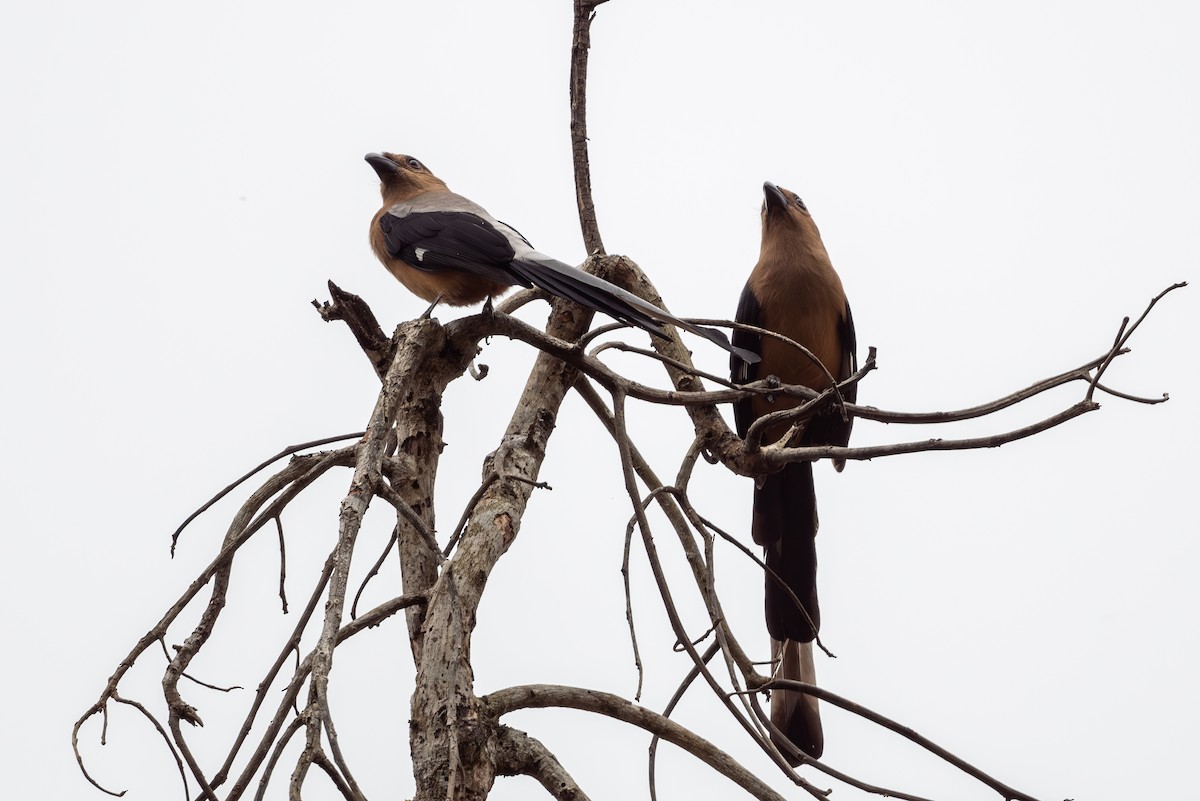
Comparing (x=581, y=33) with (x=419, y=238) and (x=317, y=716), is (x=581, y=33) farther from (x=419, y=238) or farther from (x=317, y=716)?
(x=317, y=716)

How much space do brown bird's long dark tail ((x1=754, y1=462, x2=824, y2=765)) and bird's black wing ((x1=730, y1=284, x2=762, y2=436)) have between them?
0.27 meters

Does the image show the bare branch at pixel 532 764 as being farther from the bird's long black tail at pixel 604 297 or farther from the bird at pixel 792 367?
the bird at pixel 792 367

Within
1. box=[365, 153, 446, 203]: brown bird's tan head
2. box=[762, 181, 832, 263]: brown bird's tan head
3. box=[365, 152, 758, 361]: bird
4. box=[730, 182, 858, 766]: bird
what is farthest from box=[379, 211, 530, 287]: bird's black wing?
box=[762, 181, 832, 263]: brown bird's tan head

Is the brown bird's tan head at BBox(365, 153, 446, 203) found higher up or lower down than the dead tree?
higher up

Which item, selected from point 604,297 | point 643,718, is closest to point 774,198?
point 604,297

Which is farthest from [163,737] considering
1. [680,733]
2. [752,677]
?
[752,677]

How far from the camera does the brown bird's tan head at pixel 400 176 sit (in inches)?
150

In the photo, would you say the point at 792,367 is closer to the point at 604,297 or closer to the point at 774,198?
the point at 774,198

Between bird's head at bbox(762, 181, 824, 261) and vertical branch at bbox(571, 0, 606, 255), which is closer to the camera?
vertical branch at bbox(571, 0, 606, 255)

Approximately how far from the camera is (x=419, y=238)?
3.10 metres

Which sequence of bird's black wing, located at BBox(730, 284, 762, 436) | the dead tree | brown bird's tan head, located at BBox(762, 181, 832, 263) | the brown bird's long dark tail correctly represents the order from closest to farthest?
the dead tree, the brown bird's long dark tail, bird's black wing, located at BBox(730, 284, 762, 436), brown bird's tan head, located at BBox(762, 181, 832, 263)

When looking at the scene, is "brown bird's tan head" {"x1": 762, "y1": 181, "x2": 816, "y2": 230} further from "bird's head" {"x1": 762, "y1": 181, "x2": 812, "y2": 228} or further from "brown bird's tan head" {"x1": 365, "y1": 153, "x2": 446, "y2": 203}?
"brown bird's tan head" {"x1": 365, "y1": 153, "x2": 446, "y2": 203}

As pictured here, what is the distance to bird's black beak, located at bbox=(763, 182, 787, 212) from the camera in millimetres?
3928

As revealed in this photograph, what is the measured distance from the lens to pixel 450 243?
2955 mm
